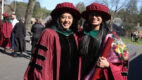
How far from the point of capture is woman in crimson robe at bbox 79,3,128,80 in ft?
8.02

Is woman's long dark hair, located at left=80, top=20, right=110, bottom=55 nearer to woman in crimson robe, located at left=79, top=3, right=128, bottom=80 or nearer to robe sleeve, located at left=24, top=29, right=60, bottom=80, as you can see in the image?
woman in crimson robe, located at left=79, top=3, right=128, bottom=80

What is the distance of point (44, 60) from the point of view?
2.52 meters

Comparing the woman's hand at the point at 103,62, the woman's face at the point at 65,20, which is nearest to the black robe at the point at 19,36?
the woman's face at the point at 65,20

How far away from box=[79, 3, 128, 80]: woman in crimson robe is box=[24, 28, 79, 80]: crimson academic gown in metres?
0.16

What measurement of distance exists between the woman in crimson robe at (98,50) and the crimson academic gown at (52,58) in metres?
0.16

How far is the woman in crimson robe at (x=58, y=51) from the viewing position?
8.30 feet

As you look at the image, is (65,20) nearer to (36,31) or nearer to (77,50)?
(77,50)

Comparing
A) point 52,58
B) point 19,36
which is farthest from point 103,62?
point 19,36

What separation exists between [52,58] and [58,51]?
4.2 inches

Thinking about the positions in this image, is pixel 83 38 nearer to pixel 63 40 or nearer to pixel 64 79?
pixel 63 40

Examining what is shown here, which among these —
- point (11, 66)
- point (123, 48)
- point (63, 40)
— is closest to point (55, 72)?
point (63, 40)

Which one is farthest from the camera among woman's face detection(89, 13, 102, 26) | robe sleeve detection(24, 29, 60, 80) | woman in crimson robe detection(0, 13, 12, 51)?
woman in crimson robe detection(0, 13, 12, 51)

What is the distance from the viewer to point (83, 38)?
2701mm

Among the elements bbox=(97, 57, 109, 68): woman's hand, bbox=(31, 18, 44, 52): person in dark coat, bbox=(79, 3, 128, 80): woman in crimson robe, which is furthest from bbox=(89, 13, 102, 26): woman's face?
bbox=(31, 18, 44, 52): person in dark coat
